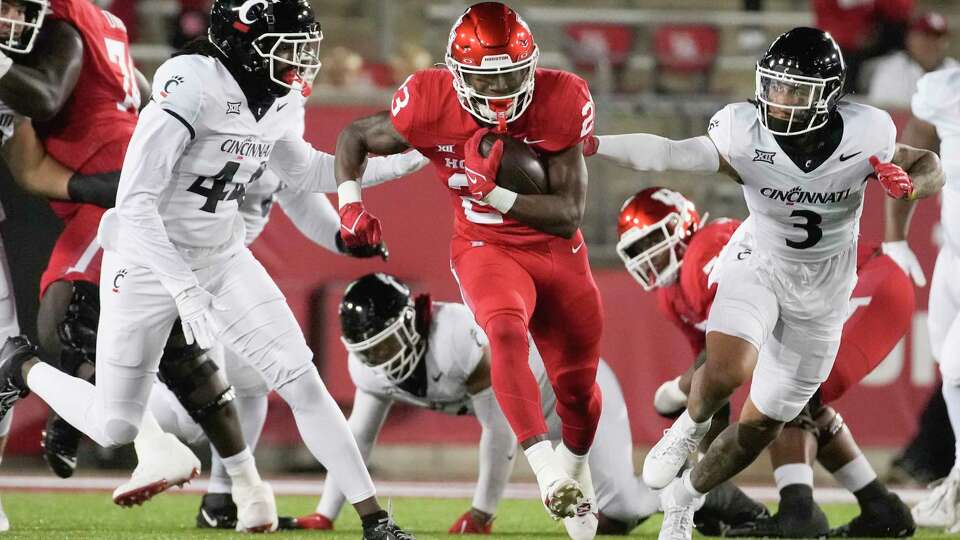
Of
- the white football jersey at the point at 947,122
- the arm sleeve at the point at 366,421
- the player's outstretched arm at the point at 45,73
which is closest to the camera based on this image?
the player's outstretched arm at the point at 45,73

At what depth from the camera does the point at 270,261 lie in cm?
766

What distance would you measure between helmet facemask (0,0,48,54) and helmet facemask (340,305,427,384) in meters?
1.58

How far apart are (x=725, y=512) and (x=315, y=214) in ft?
6.58

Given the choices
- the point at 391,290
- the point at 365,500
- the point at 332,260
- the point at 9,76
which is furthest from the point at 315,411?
the point at 332,260

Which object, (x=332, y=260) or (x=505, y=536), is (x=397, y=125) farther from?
(x=332, y=260)

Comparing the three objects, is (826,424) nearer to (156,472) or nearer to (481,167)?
(481,167)

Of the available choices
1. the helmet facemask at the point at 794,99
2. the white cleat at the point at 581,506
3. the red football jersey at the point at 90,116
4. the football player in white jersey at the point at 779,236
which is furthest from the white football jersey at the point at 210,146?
the helmet facemask at the point at 794,99

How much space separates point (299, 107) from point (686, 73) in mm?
5164

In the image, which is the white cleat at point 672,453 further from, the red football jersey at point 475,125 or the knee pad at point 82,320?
the knee pad at point 82,320

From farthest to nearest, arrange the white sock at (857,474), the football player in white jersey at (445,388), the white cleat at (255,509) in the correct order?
the white sock at (857,474)
the football player in white jersey at (445,388)
the white cleat at (255,509)

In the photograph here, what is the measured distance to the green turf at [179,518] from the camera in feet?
16.7

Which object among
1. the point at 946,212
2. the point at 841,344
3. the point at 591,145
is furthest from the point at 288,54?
the point at 946,212

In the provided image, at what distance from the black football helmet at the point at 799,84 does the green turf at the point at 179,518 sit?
1773 mm

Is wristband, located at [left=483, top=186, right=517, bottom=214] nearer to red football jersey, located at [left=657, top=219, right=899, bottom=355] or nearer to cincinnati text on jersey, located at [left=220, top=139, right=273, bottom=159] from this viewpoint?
cincinnati text on jersey, located at [left=220, top=139, right=273, bottom=159]
